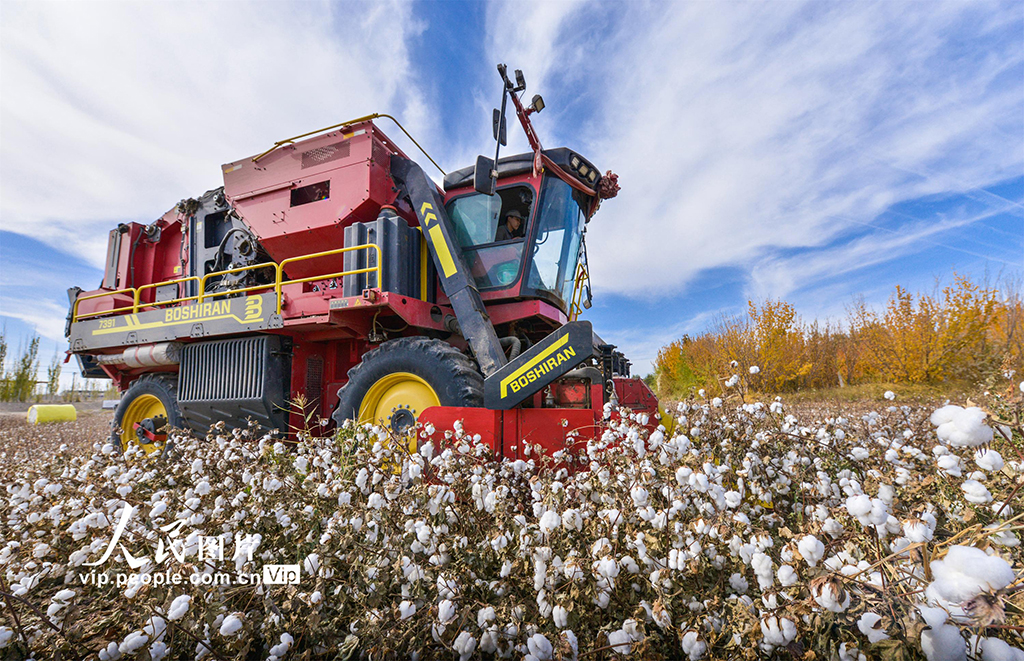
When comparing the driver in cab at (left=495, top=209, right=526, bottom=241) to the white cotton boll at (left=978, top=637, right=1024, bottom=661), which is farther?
the driver in cab at (left=495, top=209, right=526, bottom=241)

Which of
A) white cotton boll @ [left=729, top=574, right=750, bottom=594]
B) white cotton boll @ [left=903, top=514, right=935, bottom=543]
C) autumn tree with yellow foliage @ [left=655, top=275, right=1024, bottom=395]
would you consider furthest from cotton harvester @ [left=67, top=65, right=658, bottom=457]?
autumn tree with yellow foliage @ [left=655, top=275, right=1024, bottom=395]

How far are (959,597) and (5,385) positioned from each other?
3443 cm

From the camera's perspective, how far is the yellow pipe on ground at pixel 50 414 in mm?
15883

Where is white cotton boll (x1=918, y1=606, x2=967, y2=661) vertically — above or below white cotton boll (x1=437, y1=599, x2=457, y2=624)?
above

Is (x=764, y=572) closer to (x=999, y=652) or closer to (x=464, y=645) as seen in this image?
(x=999, y=652)

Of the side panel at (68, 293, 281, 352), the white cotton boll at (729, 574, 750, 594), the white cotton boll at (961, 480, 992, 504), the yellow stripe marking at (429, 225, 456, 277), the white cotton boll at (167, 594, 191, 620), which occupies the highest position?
the yellow stripe marking at (429, 225, 456, 277)

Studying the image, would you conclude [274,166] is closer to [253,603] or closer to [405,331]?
[405,331]

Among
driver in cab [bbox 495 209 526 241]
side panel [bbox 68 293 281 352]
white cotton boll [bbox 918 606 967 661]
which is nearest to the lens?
white cotton boll [bbox 918 606 967 661]

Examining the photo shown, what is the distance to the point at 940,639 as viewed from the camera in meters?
0.98

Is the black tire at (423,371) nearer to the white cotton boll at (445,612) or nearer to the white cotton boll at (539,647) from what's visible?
the white cotton boll at (445,612)

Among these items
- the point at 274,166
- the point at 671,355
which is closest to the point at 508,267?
the point at 274,166

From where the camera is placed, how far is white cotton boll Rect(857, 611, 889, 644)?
1055 millimetres

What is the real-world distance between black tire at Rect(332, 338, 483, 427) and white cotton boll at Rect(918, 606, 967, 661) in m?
3.28

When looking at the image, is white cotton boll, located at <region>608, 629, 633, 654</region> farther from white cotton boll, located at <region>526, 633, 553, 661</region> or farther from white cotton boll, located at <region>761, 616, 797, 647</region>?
white cotton boll, located at <region>761, 616, 797, 647</region>
